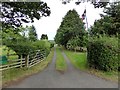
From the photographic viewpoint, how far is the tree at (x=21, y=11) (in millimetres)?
14253

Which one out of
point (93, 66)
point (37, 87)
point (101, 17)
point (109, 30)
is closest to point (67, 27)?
point (101, 17)

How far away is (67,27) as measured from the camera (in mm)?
54750

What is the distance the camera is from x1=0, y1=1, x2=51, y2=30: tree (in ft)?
46.8

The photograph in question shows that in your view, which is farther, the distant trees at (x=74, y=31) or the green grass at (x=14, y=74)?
the distant trees at (x=74, y=31)

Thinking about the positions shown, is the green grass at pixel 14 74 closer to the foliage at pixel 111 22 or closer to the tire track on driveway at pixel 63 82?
the tire track on driveway at pixel 63 82

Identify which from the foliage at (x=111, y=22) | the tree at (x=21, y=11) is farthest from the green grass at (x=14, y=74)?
the foliage at (x=111, y=22)

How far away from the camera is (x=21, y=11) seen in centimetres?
1494

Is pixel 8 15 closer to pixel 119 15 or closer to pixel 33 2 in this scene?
pixel 33 2

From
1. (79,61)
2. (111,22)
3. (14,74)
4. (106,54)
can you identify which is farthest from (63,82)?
(111,22)

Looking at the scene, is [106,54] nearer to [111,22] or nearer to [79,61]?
[79,61]

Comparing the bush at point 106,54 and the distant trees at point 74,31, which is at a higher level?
the distant trees at point 74,31

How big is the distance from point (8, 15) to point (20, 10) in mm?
1322

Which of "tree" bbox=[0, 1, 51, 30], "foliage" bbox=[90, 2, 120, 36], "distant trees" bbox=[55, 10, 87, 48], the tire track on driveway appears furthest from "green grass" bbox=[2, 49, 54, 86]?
"distant trees" bbox=[55, 10, 87, 48]

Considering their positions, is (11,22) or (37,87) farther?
(11,22)
